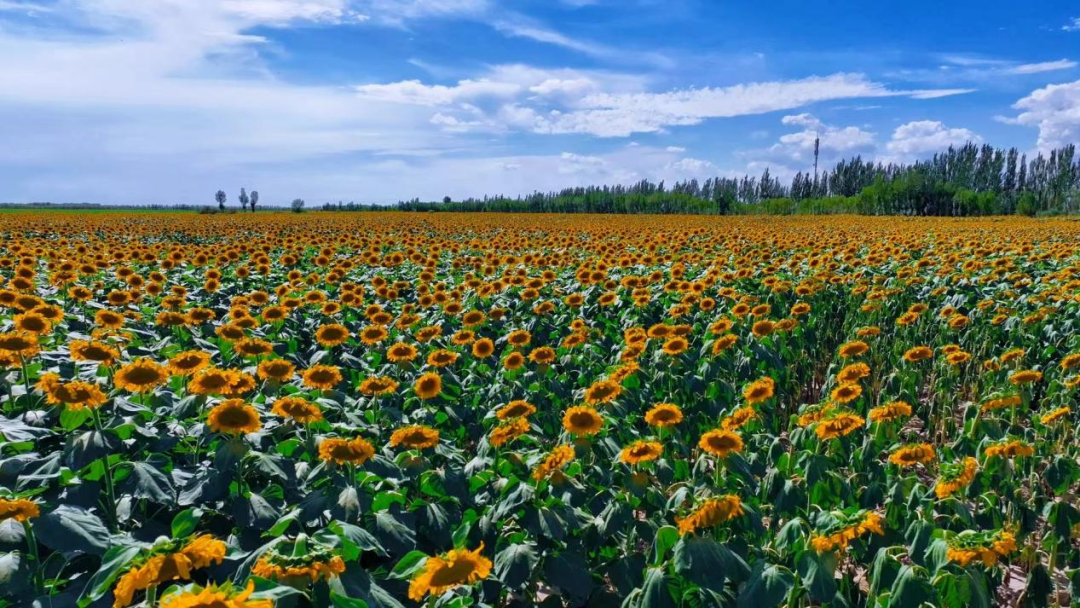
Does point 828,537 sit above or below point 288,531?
above

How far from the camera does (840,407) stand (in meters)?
3.90

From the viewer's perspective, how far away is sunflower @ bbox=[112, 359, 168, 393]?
3445 mm

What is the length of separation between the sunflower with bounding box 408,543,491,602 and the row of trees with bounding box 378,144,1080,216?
85899 millimetres

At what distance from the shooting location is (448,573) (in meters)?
2.03

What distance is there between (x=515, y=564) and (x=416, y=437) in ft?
3.19

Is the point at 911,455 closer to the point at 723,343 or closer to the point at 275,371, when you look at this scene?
the point at 723,343

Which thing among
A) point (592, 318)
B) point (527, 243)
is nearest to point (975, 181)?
point (527, 243)

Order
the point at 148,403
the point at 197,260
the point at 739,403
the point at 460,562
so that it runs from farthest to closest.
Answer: the point at 197,260
the point at 739,403
the point at 148,403
the point at 460,562

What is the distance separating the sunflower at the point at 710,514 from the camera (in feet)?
7.93

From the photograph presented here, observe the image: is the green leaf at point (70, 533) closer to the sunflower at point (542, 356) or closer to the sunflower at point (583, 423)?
the sunflower at point (583, 423)

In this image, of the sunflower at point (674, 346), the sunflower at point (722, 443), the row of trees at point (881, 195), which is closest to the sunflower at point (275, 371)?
the sunflower at point (722, 443)

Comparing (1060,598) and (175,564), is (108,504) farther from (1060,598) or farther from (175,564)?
(1060,598)

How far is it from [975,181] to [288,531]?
131230 mm

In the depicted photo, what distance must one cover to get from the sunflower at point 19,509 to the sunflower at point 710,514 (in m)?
2.16
